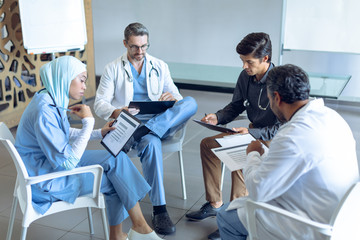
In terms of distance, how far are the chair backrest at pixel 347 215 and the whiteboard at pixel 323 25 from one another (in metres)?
3.02

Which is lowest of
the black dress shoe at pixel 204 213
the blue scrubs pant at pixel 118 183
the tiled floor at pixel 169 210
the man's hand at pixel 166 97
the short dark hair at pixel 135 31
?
the tiled floor at pixel 169 210

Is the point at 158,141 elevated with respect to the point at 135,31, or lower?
lower

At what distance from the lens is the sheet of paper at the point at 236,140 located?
224cm

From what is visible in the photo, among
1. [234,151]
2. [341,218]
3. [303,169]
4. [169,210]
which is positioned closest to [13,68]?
[169,210]

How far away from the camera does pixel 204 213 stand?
8.71ft

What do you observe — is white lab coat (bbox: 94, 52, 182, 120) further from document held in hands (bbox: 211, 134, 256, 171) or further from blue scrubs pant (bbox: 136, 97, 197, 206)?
document held in hands (bbox: 211, 134, 256, 171)

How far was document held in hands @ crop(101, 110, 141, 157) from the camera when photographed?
2.25 meters

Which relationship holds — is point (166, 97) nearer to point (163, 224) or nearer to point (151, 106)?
point (151, 106)

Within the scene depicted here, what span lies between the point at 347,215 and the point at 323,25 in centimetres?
312

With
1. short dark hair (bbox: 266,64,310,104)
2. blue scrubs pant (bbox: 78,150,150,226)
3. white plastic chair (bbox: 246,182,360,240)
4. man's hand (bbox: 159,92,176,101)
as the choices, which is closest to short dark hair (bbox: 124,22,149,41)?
man's hand (bbox: 159,92,176,101)

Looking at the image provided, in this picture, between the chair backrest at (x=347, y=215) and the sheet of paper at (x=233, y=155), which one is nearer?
the chair backrest at (x=347, y=215)

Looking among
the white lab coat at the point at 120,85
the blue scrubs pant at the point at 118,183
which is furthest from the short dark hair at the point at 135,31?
the blue scrubs pant at the point at 118,183

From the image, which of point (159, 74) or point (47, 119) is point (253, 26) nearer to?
point (159, 74)

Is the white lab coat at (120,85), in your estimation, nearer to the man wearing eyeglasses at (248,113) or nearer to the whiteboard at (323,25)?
the man wearing eyeglasses at (248,113)
